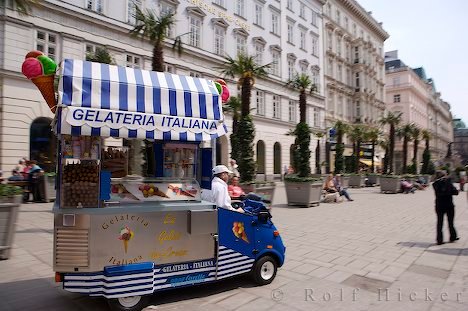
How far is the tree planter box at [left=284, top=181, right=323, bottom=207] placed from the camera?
579 inches

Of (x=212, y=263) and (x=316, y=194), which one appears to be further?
(x=316, y=194)

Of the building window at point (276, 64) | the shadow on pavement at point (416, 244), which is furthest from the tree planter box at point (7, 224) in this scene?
the building window at point (276, 64)

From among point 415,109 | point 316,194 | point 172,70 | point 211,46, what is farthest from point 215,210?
point 415,109

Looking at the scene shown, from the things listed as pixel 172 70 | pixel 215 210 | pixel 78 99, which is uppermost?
pixel 172 70

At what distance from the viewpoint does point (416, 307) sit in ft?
13.9

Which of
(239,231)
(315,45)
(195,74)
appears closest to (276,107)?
(195,74)

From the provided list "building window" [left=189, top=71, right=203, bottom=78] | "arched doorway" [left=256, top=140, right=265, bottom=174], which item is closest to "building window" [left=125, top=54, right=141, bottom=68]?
"building window" [left=189, top=71, right=203, bottom=78]

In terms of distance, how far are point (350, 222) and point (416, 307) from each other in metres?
6.67

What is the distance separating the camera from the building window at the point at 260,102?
109ft

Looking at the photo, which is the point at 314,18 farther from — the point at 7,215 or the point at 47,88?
the point at 47,88

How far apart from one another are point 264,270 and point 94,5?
2111 cm

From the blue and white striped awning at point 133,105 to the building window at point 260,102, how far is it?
28.9 m

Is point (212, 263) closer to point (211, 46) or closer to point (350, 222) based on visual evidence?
point (350, 222)

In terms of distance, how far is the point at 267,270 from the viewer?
5125 mm
